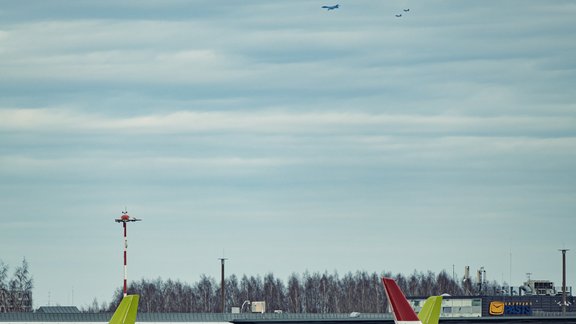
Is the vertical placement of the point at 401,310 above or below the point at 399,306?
below

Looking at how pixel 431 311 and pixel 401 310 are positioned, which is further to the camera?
pixel 431 311

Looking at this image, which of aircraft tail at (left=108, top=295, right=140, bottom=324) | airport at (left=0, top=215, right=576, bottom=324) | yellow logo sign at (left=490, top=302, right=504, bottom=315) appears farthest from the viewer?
yellow logo sign at (left=490, top=302, right=504, bottom=315)

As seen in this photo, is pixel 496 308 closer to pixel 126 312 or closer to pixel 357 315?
pixel 357 315

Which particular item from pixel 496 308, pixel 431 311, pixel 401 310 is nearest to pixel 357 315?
pixel 496 308

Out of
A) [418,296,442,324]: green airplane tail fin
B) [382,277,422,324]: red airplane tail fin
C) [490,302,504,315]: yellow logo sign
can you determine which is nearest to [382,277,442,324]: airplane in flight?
[382,277,422,324]: red airplane tail fin

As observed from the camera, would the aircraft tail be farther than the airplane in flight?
No

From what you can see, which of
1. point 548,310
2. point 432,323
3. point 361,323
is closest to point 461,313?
point 548,310

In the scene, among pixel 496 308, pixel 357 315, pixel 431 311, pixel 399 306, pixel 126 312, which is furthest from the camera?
pixel 496 308

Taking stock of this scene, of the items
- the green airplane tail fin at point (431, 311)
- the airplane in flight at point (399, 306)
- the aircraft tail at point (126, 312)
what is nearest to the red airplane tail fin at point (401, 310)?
the airplane in flight at point (399, 306)

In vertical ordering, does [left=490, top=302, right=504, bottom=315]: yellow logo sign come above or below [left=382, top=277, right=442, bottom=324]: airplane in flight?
below

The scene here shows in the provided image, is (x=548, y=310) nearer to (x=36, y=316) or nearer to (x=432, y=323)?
(x=36, y=316)

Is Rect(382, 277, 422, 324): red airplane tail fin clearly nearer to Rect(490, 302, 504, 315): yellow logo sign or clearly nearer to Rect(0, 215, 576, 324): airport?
Rect(0, 215, 576, 324): airport

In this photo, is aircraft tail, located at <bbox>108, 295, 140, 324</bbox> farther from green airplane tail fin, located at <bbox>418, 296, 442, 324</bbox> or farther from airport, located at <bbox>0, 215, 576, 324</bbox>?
green airplane tail fin, located at <bbox>418, 296, 442, 324</bbox>

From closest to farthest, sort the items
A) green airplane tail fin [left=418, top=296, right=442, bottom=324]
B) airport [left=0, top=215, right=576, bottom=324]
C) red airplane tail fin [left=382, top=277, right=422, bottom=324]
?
red airplane tail fin [left=382, top=277, right=422, bottom=324] < green airplane tail fin [left=418, top=296, right=442, bottom=324] < airport [left=0, top=215, right=576, bottom=324]
